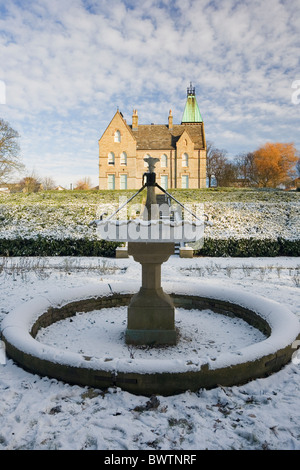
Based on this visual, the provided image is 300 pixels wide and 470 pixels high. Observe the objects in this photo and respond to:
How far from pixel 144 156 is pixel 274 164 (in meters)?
27.5

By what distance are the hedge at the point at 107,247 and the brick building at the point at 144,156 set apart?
26583 mm

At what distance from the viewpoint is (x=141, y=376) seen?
10.1 ft

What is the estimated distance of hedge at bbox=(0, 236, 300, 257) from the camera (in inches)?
590

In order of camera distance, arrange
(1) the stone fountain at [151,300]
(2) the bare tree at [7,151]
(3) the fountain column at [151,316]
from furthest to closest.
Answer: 1. (2) the bare tree at [7,151]
2. (3) the fountain column at [151,316]
3. (1) the stone fountain at [151,300]

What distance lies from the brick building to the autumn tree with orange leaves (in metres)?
19.1

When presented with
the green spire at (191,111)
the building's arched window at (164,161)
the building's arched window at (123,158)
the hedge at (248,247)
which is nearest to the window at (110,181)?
the building's arched window at (123,158)

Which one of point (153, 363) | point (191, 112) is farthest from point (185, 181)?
point (153, 363)

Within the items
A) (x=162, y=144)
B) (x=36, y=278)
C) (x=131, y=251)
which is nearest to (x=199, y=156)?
(x=162, y=144)

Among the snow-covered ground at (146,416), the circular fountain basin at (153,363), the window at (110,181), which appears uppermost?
the window at (110,181)

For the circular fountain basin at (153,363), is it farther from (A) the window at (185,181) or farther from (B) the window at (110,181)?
(A) the window at (185,181)

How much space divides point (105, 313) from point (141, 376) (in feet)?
9.66

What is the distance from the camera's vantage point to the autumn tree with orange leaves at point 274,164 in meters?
56.3

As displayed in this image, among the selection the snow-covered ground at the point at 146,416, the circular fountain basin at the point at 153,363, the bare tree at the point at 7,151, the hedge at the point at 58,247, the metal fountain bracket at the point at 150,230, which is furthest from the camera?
the bare tree at the point at 7,151

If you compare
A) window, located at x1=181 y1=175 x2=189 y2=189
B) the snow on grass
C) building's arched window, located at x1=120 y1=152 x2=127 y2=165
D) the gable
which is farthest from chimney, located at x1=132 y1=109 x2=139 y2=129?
the snow on grass
